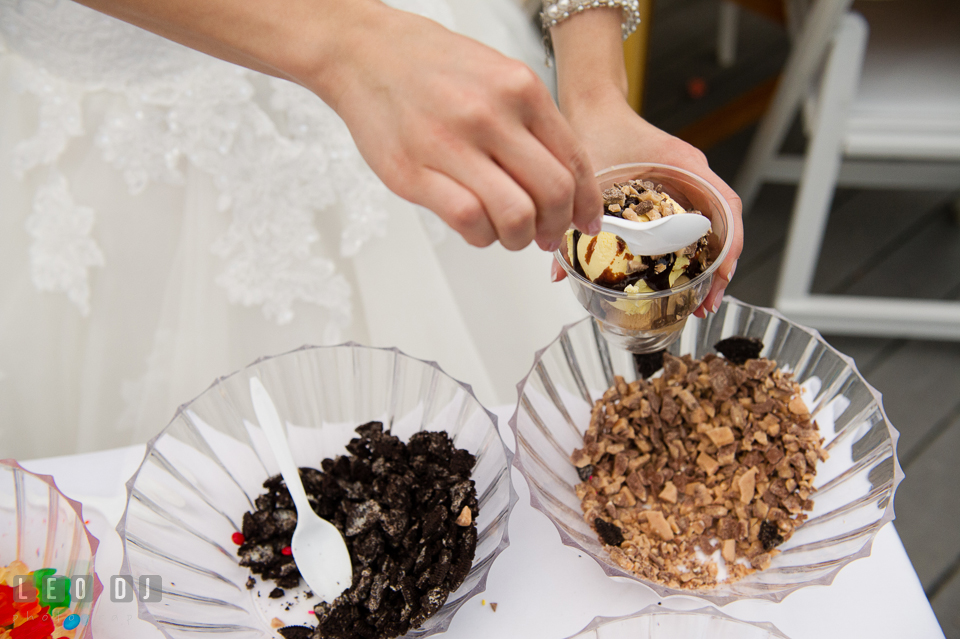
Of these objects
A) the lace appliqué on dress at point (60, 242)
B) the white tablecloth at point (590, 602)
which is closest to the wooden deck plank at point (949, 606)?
the white tablecloth at point (590, 602)

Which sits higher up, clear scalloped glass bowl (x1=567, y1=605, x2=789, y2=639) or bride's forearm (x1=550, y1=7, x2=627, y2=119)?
bride's forearm (x1=550, y1=7, x2=627, y2=119)

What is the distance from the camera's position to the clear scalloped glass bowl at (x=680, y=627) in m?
0.55

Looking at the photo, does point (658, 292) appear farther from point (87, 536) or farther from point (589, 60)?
point (87, 536)

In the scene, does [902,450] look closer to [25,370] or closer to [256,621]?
[256,621]

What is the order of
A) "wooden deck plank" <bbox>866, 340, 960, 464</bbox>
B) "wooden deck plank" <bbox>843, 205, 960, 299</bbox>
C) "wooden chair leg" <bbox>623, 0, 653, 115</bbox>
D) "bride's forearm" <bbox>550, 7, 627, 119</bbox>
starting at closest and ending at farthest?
"bride's forearm" <bbox>550, 7, 627, 119</bbox>
"wooden chair leg" <bbox>623, 0, 653, 115</bbox>
"wooden deck plank" <bbox>866, 340, 960, 464</bbox>
"wooden deck plank" <bbox>843, 205, 960, 299</bbox>

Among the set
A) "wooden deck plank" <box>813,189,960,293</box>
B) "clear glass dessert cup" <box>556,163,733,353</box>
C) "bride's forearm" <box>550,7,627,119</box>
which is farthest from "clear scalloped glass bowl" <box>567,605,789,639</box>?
"wooden deck plank" <box>813,189,960,293</box>

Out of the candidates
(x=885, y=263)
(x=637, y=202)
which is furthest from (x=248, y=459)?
(x=885, y=263)

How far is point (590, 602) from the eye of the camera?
0.64 meters

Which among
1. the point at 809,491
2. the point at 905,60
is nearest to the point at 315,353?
the point at 809,491

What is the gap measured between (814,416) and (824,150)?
749 millimetres

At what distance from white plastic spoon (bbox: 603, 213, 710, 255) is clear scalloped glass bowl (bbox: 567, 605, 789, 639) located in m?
0.31

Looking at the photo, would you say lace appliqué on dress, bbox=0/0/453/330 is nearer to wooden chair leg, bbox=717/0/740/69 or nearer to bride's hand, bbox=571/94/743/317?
bride's hand, bbox=571/94/743/317

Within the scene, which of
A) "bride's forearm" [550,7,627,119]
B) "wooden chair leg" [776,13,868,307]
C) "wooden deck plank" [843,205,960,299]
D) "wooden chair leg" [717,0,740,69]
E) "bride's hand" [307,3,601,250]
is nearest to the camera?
"bride's hand" [307,3,601,250]

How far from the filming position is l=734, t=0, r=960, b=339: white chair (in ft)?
3.89
